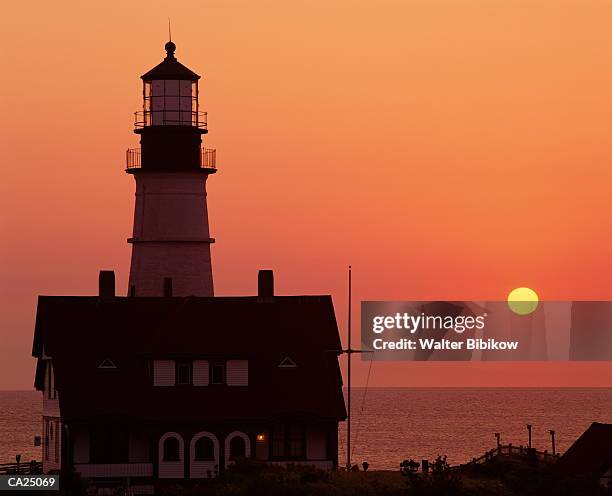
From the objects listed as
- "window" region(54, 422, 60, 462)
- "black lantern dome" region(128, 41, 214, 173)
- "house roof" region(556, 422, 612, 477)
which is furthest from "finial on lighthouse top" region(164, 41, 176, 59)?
"house roof" region(556, 422, 612, 477)

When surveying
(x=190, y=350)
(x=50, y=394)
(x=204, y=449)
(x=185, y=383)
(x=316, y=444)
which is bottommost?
(x=204, y=449)

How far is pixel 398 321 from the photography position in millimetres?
81875

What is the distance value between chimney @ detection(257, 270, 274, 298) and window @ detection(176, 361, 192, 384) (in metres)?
5.31

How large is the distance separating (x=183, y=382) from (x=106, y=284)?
6569mm

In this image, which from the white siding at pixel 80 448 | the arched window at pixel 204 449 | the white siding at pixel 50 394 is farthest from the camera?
the white siding at pixel 50 394

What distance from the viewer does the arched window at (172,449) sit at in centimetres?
7303

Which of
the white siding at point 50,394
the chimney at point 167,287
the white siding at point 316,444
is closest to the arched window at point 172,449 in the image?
the white siding at point 50,394

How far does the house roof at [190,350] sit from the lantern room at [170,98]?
952 cm

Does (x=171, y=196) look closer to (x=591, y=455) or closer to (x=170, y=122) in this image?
(x=170, y=122)

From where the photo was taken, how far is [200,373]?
245ft

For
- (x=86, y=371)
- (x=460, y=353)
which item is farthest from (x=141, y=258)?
(x=460, y=353)

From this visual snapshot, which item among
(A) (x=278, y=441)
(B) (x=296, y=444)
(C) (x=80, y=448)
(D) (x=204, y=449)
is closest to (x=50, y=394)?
(C) (x=80, y=448)

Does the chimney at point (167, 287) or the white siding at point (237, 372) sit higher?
the chimney at point (167, 287)

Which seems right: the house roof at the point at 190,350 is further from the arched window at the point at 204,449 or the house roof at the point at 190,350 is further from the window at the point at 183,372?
the arched window at the point at 204,449
